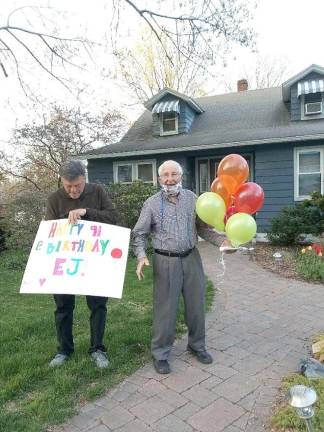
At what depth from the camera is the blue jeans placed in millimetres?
3289

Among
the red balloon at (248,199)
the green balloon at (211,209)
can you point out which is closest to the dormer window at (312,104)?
the red balloon at (248,199)

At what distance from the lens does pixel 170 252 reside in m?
3.28

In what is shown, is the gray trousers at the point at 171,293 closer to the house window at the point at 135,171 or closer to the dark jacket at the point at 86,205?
the dark jacket at the point at 86,205

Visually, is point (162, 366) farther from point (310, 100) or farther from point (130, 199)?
point (310, 100)

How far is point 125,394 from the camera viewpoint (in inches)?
117

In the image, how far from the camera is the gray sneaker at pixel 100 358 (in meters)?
3.32

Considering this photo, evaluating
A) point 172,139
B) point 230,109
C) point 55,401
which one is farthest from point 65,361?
point 230,109

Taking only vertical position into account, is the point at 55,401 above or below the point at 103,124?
below

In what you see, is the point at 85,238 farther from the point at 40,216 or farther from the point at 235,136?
the point at 235,136

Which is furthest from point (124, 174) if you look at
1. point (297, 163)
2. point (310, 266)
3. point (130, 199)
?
point (310, 266)

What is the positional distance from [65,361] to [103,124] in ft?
47.2

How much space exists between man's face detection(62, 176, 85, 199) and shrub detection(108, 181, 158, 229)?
22.8ft

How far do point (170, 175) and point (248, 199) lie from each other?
738mm

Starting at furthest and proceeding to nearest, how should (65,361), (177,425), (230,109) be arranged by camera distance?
(230,109) < (65,361) < (177,425)
